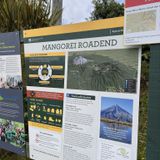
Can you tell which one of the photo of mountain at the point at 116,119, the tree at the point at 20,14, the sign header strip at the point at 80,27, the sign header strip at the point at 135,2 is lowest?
the photo of mountain at the point at 116,119

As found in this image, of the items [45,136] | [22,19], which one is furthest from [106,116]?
[22,19]

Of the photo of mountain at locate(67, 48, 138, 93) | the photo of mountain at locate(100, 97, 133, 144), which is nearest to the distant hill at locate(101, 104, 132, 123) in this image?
the photo of mountain at locate(100, 97, 133, 144)

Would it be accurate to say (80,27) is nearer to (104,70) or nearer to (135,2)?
(104,70)

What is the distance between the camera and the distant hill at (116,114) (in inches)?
126

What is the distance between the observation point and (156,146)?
298 centimetres

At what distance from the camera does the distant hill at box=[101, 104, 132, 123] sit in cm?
319

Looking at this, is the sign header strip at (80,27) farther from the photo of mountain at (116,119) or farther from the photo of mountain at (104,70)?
the photo of mountain at (116,119)

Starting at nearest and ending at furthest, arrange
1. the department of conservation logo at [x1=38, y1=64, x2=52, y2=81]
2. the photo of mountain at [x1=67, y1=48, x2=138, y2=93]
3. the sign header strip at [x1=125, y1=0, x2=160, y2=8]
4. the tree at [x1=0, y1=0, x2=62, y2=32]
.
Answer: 1. the sign header strip at [x1=125, y1=0, x2=160, y2=8]
2. the photo of mountain at [x1=67, y1=48, x2=138, y2=93]
3. the department of conservation logo at [x1=38, y1=64, x2=52, y2=81]
4. the tree at [x1=0, y1=0, x2=62, y2=32]

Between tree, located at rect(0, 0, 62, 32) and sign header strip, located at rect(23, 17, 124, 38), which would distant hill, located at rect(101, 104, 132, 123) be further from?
tree, located at rect(0, 0, 62, 32)

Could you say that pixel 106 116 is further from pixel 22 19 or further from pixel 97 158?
pixel 22 19

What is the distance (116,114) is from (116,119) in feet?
0.15

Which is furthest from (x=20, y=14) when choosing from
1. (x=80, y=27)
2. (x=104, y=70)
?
(x=104, y=70)

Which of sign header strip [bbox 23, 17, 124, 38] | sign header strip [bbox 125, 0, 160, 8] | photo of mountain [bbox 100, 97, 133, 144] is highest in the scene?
sign header strip [bbox 125, 0, 160, 8]

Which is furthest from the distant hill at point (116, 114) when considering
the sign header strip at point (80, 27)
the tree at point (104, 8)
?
the tree at point (104, 8)
